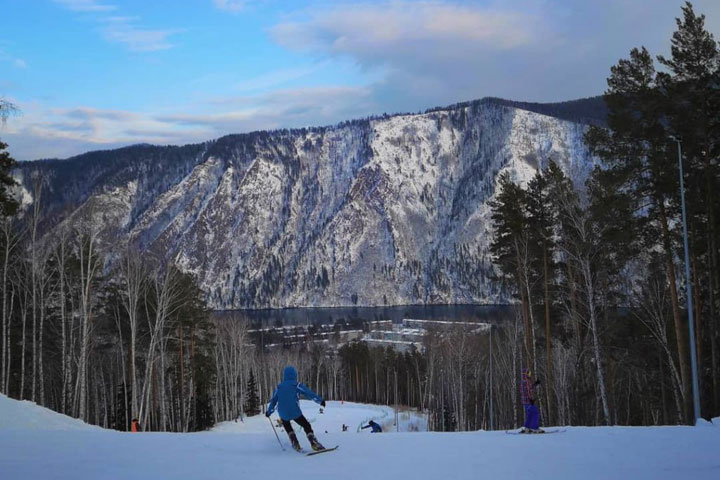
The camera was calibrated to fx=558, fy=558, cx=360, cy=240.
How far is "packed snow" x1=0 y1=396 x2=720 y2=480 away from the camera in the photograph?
26.5 feet

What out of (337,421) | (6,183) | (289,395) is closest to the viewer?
(289,395)

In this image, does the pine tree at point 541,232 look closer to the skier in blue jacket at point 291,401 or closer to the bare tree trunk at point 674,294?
the bare tree trunk at point 674,294

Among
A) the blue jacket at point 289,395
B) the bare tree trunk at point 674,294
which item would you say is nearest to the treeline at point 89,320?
the blue jacket at point 289,395

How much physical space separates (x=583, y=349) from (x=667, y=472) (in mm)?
14945

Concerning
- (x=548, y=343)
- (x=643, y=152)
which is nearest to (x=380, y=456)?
(x=643, y=152)

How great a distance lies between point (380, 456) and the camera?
9.77 metres

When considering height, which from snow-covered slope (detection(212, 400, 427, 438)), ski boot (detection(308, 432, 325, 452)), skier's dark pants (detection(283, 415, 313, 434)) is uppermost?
skier's dark pants (detection(283, 415, 313, 434))

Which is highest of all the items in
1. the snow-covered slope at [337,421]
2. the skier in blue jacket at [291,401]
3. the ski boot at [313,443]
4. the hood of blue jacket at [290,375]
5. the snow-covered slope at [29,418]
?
the hood of blue jacket at [290,375]

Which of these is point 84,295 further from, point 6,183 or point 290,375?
point 290,375

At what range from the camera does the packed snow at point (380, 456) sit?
8062 millimetres

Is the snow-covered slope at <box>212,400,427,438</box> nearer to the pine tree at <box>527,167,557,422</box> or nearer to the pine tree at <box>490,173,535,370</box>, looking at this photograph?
the pine tree at <box>490,173,535,370</box>

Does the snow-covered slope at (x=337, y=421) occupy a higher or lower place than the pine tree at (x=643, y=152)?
lower

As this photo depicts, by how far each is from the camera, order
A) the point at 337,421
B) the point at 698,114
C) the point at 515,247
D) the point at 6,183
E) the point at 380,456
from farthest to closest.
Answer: the point at 337,421 → the point at 515,247 → the point at 6,183 → the point at 698,114 → the point at 380,456

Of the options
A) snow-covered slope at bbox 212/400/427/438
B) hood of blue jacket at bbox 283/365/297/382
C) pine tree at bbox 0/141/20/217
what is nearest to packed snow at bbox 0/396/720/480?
hood of blue jacket at bbox 283/365/297/382
